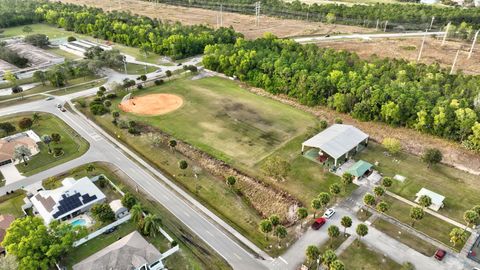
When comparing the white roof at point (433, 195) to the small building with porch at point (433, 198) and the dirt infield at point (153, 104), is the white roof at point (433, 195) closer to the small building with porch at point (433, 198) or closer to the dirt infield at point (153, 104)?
the small building with porch at point (433, 198)

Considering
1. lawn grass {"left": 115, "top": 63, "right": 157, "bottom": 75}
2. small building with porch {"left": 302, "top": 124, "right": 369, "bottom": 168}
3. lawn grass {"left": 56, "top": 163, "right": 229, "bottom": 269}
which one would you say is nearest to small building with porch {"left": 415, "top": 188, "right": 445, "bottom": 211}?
small building with porch {"left": 302, "top": 124, "right": 369, "bottom": 168}

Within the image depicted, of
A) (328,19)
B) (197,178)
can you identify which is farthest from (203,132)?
(328,19)

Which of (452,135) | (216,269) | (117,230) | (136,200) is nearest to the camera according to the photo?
(216,269)

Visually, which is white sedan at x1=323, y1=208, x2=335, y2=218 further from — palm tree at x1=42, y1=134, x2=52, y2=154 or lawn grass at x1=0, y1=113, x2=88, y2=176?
palm tree at x1=42, y1=134, x2=52, y2=154

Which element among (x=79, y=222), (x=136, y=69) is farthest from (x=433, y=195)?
(x=136, y=69)

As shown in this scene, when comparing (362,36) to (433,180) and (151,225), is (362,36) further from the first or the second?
(151,225)

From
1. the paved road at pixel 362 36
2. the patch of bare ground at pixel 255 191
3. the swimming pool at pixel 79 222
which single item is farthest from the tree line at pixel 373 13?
the swimming pool at pixel 79 222

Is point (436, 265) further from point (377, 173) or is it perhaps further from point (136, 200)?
point (136, 200)
